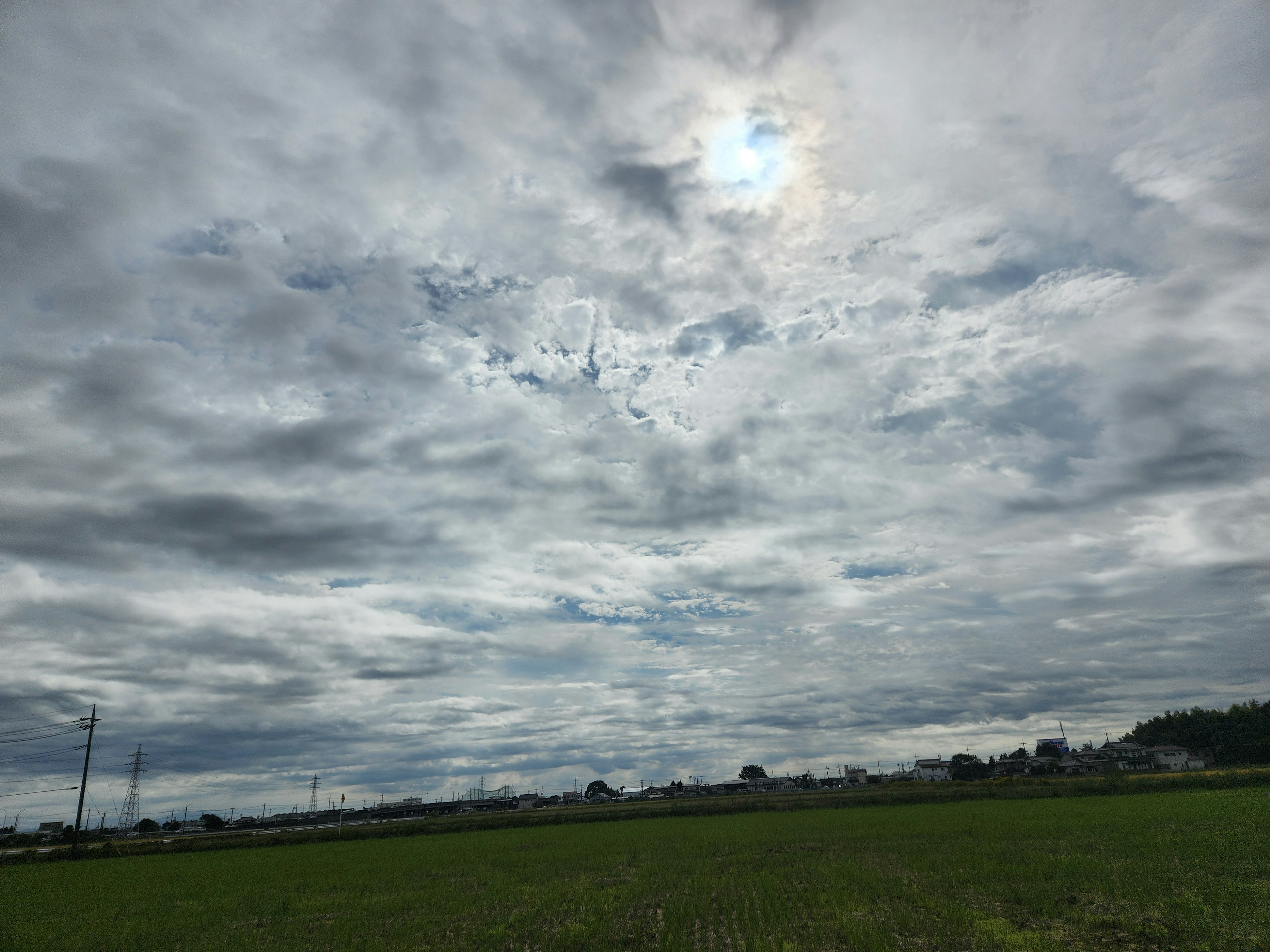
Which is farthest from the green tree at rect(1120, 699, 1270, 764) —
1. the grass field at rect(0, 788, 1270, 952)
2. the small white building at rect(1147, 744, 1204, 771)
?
the grass field at rect(0, 788, 1270, 952)

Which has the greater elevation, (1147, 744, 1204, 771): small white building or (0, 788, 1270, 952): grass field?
(0, 788, 1270, 952): grass field

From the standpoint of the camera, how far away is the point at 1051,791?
70.7m

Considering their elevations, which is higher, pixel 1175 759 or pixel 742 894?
pixel 742 894

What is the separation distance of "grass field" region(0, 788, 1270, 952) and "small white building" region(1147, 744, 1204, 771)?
332ft

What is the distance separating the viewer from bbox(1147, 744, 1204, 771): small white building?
121375mm

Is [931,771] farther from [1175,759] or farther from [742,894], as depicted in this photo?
[742,894]

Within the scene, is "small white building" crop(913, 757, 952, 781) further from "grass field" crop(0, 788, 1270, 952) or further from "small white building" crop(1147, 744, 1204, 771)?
"grass field" crop(0, 788, 1270, 952)

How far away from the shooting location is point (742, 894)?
78.8 feet

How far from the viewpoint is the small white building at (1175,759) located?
398ft

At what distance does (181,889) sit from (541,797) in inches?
6929

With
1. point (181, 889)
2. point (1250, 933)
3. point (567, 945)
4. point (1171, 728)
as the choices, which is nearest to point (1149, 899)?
point (1250, 933)

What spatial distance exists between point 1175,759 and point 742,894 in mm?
147177

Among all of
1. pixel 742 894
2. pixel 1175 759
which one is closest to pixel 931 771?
pixel 1175 759

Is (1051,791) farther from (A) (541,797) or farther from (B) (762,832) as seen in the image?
(A) (541,797)
